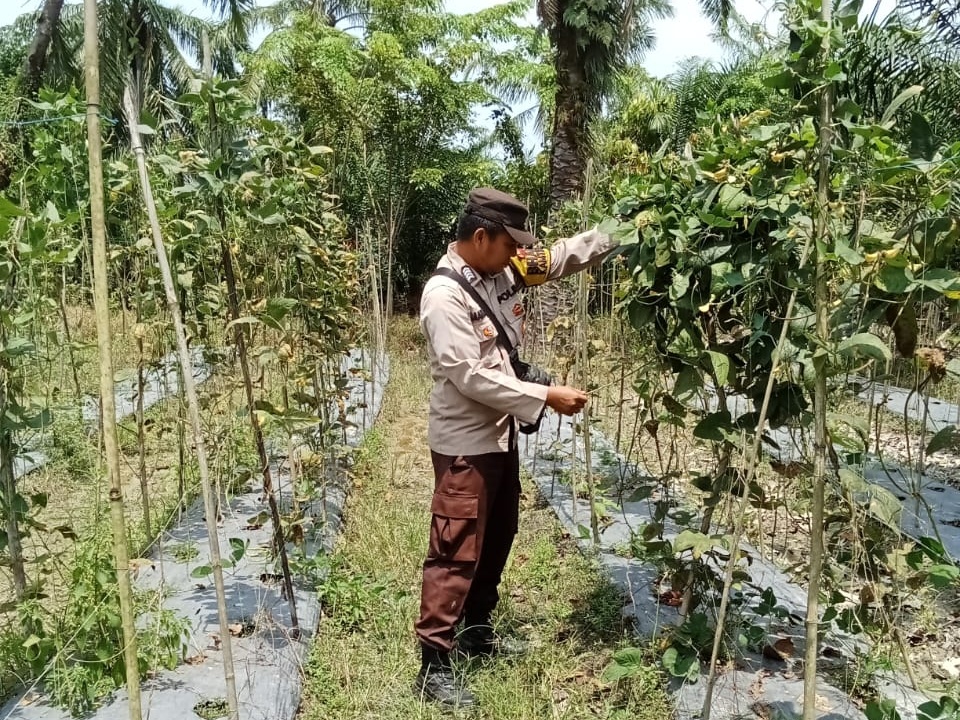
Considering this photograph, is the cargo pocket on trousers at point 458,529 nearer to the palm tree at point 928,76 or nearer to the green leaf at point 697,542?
the green leaf at point 697,542

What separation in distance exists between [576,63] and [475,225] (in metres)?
6.43

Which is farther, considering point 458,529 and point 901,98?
point 458,529

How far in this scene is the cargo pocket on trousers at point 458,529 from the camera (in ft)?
8.50

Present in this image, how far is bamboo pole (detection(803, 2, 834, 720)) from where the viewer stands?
1.83 metres

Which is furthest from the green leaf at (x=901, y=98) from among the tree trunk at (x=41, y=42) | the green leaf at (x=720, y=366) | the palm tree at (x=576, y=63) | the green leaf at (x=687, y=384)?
the tree trunk at (x=41, y=42)

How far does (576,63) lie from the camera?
8.34m

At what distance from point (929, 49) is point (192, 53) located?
23.0 meters

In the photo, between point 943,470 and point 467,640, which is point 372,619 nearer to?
point 467,640

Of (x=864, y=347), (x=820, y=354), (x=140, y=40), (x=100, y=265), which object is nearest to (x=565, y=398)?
(x=820, y=354)

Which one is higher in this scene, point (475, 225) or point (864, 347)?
point (475, 225)

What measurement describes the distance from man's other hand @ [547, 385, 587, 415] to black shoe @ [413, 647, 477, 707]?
927 mm

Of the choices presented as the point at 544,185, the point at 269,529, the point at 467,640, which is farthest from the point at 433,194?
the point at 467,640

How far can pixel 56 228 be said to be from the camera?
2.22m

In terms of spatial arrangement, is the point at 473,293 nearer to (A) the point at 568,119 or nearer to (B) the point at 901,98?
(B) the point at 901,98
